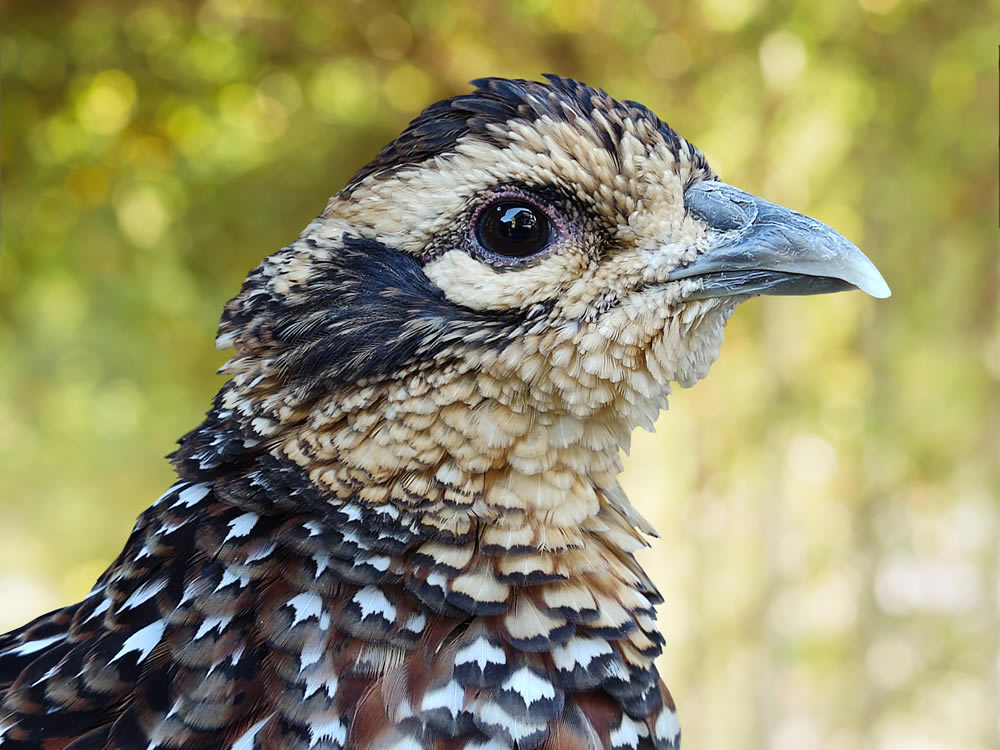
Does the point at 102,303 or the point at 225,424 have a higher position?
the point at 102,303

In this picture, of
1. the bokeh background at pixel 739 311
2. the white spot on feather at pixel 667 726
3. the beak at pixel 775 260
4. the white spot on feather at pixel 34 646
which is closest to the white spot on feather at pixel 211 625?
the white spot on feather at pixel 34 646

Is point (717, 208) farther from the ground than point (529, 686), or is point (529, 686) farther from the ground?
point (717, 208)

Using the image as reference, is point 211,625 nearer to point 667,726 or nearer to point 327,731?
point 327,731

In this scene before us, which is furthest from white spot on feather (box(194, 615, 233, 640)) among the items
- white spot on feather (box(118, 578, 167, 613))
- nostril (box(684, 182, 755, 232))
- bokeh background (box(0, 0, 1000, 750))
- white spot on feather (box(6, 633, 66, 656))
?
bokeh background (box(0, 0, 1000, 750))

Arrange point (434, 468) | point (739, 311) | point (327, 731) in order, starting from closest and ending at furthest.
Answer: point (327, 731) < point (434, 468) < point (739, 311)

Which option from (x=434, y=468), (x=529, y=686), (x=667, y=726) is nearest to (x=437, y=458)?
(x=434, y=468)

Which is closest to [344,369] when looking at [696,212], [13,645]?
[696,212]

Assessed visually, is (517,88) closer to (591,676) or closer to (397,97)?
(591,676)

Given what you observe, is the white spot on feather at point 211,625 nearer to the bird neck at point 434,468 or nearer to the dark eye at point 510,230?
the bird neck at point 434,468
